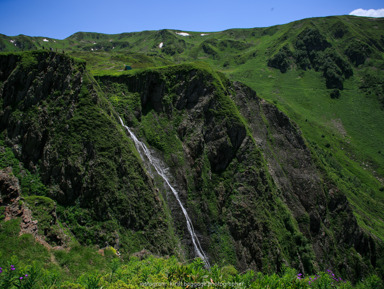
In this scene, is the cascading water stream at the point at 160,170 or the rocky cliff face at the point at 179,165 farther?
the cascading water stream at the point at 160,170

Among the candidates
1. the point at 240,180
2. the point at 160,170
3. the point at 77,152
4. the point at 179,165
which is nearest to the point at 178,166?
the point at 179,165

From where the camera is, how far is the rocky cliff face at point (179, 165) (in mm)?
31328

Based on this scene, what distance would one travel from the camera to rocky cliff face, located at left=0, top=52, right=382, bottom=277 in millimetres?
31328

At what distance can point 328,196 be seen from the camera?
64.1m

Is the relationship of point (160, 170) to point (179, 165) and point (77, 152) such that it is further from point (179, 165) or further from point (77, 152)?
point (77, 152)

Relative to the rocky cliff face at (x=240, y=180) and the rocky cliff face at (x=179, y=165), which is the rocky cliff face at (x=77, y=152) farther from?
the rocky cliff face at (x=240, y=180)

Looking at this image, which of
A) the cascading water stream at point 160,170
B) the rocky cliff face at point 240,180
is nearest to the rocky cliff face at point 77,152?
the cascading water stream at point 160,170

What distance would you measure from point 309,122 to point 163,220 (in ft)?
433

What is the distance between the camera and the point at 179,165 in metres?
45.4

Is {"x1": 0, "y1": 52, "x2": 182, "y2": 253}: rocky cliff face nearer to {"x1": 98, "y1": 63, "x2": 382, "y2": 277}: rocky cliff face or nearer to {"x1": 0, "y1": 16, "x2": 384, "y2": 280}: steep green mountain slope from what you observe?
{"x1": 0, "y1": 16, "x2": 384, "y2": 280}: steep green mountain slope

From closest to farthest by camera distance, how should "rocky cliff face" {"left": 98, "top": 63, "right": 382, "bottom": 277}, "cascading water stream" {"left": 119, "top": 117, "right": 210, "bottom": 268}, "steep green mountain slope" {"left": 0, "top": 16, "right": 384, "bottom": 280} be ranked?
"steep green mountain slope" {"left": 0, "top": 16, "right": 384, "bottom": 280} < "cascading water stream" {"left": 119, "top": 117, "right": 210, "bottom": 268} < "rocky cliff face" {"left": 98, "top": 63, "right": 382, "bottom": 277}

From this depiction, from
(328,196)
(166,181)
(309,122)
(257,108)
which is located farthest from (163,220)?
(309,122)

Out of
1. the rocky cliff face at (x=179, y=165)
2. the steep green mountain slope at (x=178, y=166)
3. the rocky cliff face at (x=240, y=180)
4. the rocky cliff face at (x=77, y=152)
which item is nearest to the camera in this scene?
the rocky cliff face at (x=77, y=152)

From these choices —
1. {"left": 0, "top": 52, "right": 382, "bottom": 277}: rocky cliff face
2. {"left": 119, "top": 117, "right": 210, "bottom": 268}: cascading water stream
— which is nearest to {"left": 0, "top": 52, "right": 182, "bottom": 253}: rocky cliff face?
{"left": 0, "top": 52, "right": 382, "bottom": 277}: rocky cliff face
